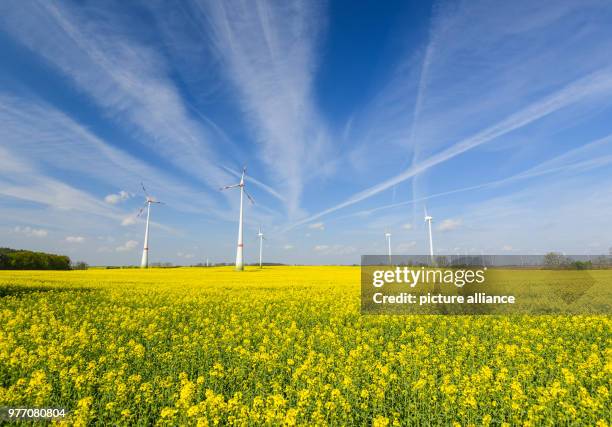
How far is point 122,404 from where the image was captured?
8164mm

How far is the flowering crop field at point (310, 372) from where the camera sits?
7.59 meters

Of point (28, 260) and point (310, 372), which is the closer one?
point (310, 372)

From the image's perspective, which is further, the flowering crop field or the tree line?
the tree line

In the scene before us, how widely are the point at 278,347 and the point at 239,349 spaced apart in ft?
4.29

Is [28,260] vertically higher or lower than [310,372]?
higher

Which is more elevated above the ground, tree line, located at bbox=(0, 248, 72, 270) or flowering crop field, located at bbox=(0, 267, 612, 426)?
tree line, located at bbox=(0, 248, 72, 270)

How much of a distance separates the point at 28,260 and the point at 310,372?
8998 cm

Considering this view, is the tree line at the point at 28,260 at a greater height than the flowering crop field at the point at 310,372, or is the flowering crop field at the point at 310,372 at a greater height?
the tree line at the point at 28,260

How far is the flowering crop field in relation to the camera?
7586mm

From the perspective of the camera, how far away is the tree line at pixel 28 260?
73.9m

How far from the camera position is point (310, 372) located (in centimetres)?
970

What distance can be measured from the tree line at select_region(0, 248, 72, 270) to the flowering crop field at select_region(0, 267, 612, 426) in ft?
239

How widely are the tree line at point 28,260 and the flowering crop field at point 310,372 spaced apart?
72.9 metres

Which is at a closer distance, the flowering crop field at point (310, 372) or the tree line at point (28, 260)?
the flowering crop field at point (310, 372)
